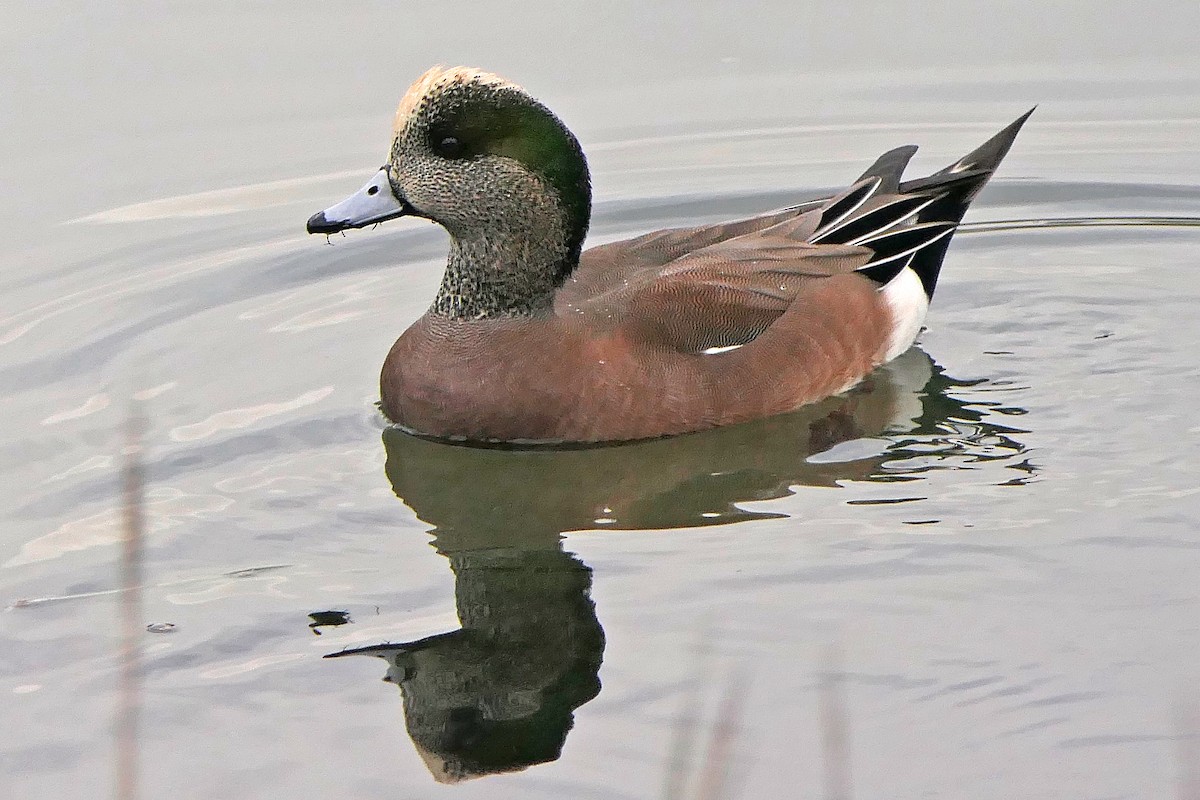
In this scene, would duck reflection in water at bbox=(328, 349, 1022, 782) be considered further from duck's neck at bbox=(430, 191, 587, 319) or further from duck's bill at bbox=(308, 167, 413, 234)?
duck's bill at bbox=(308, 167, 413, 234)

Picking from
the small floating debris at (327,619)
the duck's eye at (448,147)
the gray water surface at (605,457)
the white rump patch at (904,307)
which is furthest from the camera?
the white rump patch at (904,307)

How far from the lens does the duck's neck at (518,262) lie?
6379 mm

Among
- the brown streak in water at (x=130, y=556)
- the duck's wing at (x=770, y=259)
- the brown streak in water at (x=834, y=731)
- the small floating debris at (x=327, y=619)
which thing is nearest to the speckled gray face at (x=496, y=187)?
the duck's wing at (x=770, y=259)

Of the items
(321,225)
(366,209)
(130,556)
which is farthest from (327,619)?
(130,556)

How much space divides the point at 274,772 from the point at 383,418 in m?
2.48

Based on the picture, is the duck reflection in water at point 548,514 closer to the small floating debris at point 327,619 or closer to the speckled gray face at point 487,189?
the small floating debris at point 327,619

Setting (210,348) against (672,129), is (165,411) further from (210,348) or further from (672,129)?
(672,129)

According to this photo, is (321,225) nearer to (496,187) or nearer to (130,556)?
(496,187)

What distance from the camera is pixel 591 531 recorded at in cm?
563

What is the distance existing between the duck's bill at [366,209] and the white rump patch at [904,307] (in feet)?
6.44

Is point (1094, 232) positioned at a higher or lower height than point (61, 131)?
lower

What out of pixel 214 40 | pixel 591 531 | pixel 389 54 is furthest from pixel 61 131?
pixel 591 531

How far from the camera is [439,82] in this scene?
6.14 m

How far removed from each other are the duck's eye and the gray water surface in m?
1.05
